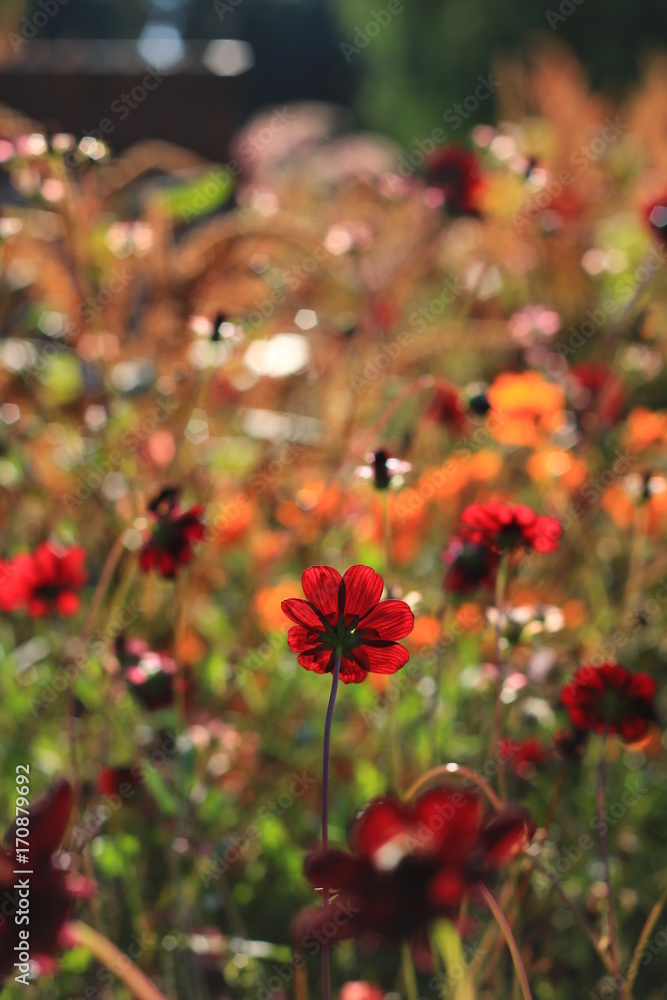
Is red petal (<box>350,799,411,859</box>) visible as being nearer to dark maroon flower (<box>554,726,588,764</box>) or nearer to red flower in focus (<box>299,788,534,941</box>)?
red flower in focus (<box>299,788,534,941</box>)

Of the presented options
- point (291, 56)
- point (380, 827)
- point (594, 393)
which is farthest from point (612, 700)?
point (291, 56)

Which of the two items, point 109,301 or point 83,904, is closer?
point 83,904

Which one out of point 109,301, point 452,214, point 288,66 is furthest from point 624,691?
point 288,66

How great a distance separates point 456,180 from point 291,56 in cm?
1715

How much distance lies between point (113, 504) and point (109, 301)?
21cm

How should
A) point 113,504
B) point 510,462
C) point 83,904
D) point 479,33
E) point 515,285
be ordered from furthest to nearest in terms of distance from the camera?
point 479,33, point 515,285, point 510,462, point 113,504, point 83,904

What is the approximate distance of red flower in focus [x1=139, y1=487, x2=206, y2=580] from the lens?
18.5 inches

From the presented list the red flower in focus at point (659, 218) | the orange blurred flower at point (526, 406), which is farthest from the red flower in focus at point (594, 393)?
the red flower in focus at point (659, 218)

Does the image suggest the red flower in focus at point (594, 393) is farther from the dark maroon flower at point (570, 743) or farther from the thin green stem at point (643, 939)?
the thin green stem at point (643, 939)

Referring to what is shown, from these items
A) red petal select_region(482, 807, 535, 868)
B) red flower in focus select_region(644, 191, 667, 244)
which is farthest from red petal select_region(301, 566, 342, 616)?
red flower in focus select_region(644, 191, 667, 244)

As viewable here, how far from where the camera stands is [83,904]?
21.0 inches

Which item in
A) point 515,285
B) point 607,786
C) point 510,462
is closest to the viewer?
point 607,786

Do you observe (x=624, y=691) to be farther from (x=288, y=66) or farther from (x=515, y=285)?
(x=288, y=66)

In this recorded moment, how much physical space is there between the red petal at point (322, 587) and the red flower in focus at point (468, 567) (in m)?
0.17
